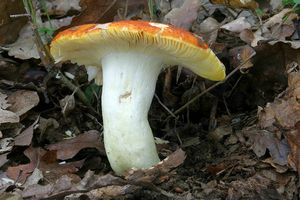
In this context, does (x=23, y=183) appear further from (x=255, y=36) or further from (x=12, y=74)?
(x=255, y=36)

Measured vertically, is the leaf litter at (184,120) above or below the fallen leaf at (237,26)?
below

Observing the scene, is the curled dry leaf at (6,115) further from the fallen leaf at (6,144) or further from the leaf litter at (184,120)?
the fallen leaf at (6,144)

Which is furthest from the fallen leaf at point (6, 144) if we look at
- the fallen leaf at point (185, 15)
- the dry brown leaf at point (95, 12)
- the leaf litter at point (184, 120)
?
the fallen leaf at point (185, 15)

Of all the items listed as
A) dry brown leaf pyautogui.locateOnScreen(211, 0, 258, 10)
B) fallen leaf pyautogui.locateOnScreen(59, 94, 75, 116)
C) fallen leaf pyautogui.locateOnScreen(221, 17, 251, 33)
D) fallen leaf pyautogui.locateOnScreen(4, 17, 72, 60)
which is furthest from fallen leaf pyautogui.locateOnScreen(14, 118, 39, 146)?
dry brown leaf pyautogui.locateOnScreen(211, 0, 258, 10)

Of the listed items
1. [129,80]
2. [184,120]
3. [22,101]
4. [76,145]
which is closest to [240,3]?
[184,120]

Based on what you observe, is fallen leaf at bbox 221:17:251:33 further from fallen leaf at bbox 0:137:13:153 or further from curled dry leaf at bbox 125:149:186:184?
fallen leaf at bbox 0:137:13:153

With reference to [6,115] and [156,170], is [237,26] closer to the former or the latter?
[156,170]
